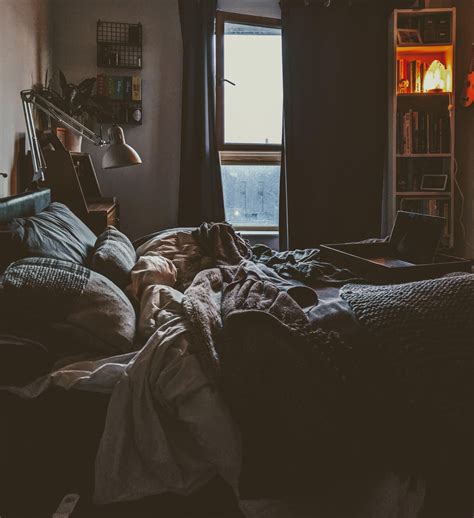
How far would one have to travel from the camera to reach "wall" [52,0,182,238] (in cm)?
449

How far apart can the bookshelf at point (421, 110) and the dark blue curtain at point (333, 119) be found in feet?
0.50

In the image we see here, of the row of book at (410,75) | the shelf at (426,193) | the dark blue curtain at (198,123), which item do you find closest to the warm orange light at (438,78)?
the row of book at (410,75)

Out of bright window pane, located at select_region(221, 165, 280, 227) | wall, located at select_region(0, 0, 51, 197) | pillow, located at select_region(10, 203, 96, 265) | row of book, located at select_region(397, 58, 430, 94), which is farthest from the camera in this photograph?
bright window pane, located at select_region(221, 165, 280, 227)

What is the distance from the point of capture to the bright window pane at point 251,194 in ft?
15.8

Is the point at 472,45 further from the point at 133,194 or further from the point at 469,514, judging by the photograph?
the point at 469,514

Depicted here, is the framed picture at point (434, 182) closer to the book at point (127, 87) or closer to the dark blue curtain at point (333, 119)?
the dark blue curtain at point (333, 119)

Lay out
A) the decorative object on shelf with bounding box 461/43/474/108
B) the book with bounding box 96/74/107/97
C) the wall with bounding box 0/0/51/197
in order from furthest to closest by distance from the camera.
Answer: the book with bounding box 96/74/107/97 → the decorative object on shelf with bounding box 461/43/474/108 → the wall with bounding box 0/0/51/197

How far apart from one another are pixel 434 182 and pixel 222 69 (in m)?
2.01

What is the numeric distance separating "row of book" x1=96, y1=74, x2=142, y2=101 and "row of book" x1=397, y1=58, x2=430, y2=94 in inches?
85.4

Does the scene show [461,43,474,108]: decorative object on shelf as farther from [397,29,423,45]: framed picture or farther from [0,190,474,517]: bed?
[0,190,474,517]: bed

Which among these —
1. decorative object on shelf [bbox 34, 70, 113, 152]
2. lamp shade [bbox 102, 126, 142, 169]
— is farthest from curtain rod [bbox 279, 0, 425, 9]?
lamp shade [bbox 102, 126, 142, 169]

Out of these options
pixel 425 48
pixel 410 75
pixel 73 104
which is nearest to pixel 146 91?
pixel 73 104

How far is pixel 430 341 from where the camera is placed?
4.06 feet

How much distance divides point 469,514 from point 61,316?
1.11 m
